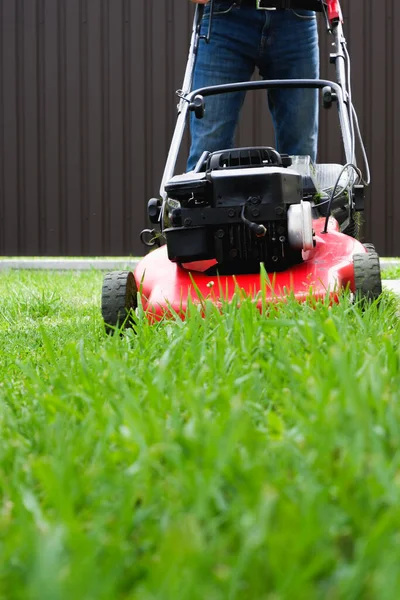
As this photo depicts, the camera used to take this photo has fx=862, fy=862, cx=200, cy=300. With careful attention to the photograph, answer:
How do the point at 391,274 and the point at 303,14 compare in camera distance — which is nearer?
the point at 303,14

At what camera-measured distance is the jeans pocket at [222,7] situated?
2.91m

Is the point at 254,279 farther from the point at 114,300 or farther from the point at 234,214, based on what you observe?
the point at 114,300

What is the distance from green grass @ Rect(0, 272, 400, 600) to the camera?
0.63 m

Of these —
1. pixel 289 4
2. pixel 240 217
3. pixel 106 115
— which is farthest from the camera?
pixel 106 115

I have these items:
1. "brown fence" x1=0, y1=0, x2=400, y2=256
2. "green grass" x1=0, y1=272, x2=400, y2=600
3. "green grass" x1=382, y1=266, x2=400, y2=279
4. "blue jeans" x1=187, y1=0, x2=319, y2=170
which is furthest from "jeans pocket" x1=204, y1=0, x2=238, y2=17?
"brown fence" x1=0, y1=0, x2=400, y2=256

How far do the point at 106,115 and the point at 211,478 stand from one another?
5493mm

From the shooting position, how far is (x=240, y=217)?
2184 mm

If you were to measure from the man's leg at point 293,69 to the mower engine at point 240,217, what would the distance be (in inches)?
28.1

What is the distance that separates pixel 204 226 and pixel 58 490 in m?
1.54

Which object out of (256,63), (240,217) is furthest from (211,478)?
(256,63)

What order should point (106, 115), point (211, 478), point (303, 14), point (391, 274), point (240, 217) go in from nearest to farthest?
point (211, 478), point (240, 217), point (303, 14), point (391, 274), point (106, 115)

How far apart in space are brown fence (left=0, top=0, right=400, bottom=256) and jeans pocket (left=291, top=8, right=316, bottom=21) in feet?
9.52

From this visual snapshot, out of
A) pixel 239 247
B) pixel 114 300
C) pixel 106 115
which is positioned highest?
pixel 106 115

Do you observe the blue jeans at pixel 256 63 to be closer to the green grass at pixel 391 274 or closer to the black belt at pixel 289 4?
the black belt at pixel 289 4
